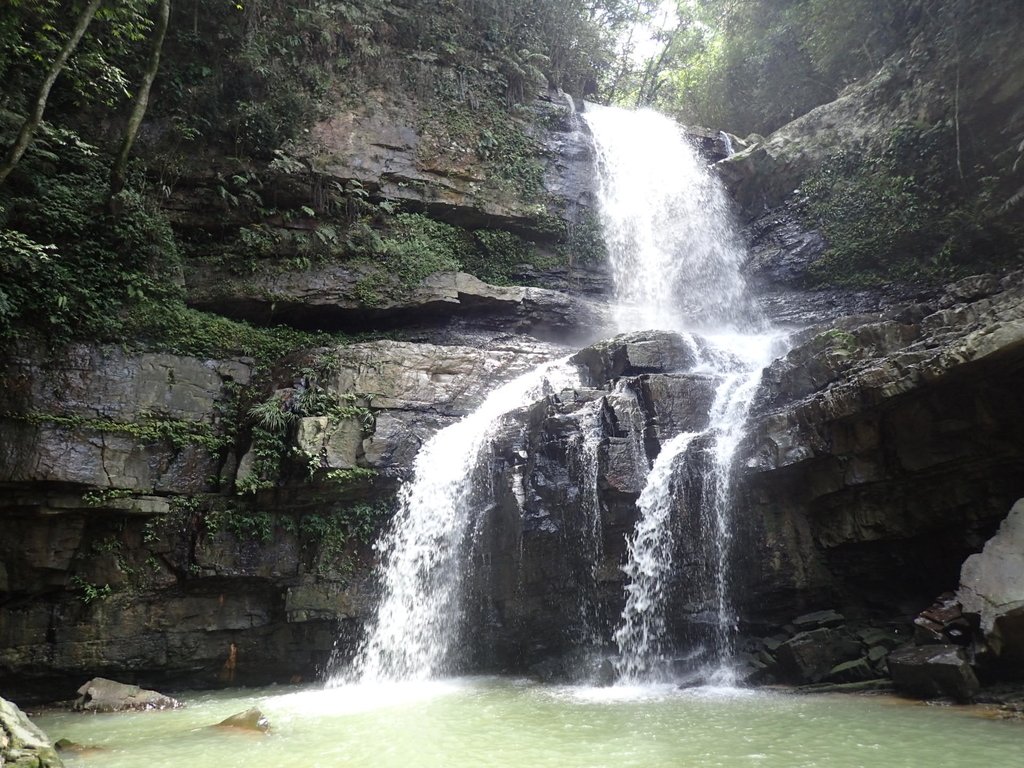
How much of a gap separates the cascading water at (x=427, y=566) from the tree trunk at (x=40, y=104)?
706 centimetres

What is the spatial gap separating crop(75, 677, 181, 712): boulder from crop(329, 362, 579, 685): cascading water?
2494 mm

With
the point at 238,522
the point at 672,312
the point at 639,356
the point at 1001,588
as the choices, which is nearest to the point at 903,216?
the point at 672,312

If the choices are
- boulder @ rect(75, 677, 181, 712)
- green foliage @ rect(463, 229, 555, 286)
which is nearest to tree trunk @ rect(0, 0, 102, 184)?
boulder @ rect(75, 677, 181, 712)

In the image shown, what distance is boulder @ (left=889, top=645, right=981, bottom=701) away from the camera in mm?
6750

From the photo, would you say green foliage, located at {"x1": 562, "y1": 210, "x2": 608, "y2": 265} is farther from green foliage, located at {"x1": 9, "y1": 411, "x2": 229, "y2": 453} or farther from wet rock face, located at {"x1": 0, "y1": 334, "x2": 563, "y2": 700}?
green foliage, located at {"x1": 9, "y1": 411, "x2": 229, "y2": 453}

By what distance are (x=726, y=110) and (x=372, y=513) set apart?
19.2m

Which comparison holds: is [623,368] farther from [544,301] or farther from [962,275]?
[962,275]

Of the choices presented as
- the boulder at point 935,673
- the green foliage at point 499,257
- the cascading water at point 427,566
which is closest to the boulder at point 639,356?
the cascading water at point 427,566

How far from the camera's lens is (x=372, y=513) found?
11.5 metres

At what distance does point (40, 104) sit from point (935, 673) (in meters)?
A: 12.8

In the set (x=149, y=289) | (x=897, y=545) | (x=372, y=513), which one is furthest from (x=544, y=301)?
(x=897, y=545)

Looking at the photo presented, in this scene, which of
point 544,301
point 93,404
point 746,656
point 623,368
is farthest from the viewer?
point 544,301

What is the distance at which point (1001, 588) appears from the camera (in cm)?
693

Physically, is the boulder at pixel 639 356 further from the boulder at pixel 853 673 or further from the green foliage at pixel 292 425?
the boulder at pixel 853 673
